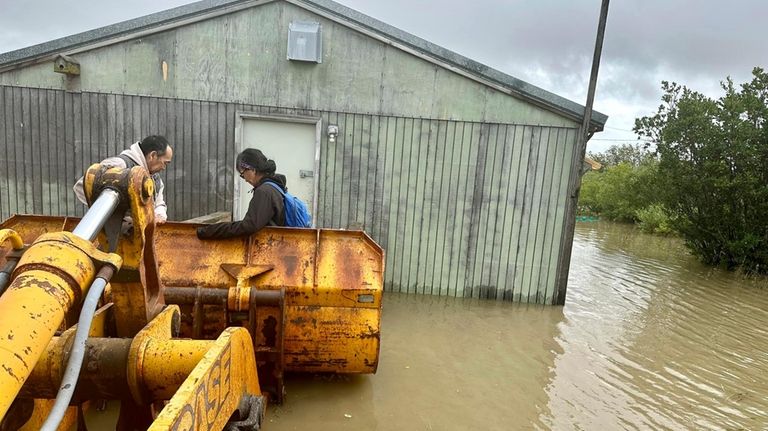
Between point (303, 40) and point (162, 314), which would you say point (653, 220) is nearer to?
point (303, 40)

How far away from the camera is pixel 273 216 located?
12.4 feet

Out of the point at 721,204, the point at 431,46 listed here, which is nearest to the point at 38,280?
the point at 431,46

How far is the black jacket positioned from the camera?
11.5 feet

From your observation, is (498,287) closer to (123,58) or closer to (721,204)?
(123,58)

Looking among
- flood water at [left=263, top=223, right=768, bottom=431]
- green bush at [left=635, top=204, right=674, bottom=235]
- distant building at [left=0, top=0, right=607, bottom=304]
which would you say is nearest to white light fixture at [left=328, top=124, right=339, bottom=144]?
distant building at [left=0, top=0, right=607, bottom=304]

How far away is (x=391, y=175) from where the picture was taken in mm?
6645

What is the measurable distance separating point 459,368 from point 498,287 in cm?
252

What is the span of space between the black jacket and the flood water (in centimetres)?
140

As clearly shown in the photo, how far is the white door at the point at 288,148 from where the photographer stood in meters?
6.52

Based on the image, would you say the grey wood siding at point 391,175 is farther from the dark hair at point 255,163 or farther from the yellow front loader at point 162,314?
the yellow front loader at point 162,314

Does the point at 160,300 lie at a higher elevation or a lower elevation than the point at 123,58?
lower

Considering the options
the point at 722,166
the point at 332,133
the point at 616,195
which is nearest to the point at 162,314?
the point at 332,133

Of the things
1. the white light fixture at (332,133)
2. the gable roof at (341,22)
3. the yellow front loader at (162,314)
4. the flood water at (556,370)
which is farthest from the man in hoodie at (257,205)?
the gable roof at (341,22)

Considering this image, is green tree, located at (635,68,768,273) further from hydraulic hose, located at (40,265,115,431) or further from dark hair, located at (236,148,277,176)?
hydraulic hose, located at (40,265,115,431)
